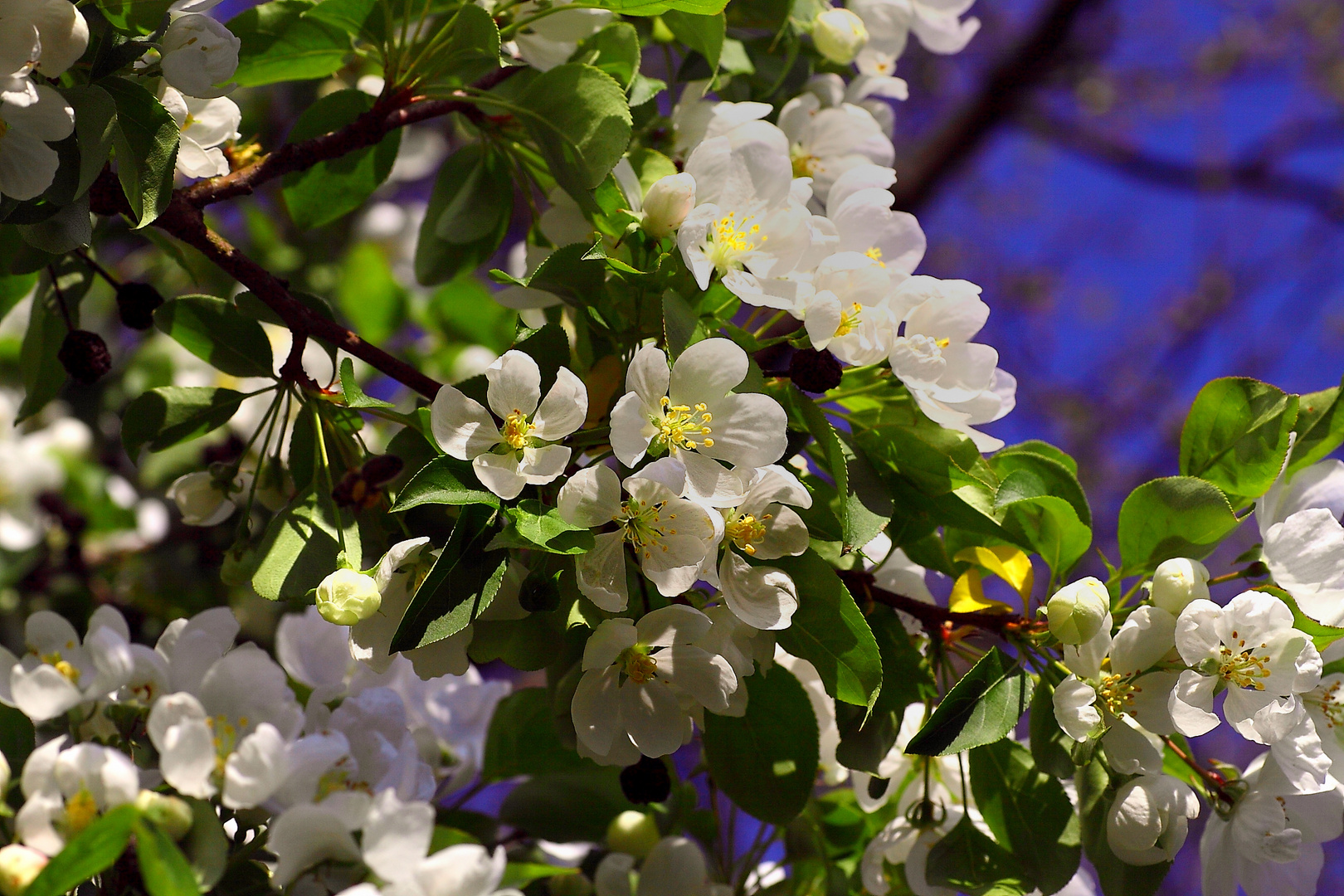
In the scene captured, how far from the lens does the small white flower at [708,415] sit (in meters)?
0.93

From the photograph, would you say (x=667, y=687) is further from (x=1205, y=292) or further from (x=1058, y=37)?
(x=1205, y=292)

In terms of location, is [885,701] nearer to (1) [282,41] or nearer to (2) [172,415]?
(2) [172,415]

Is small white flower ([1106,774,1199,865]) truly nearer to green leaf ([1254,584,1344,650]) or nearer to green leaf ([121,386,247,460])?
green leaf ([1254,584,1344,650])

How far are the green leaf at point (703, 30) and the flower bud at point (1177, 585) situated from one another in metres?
0.72

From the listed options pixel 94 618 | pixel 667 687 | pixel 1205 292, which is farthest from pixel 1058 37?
pixel 94 618

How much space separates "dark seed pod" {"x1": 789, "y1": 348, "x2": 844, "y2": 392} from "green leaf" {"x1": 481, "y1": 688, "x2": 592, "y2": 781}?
680 mm

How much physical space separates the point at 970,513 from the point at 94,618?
0.82 metres

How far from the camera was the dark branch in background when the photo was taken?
14.6 ft

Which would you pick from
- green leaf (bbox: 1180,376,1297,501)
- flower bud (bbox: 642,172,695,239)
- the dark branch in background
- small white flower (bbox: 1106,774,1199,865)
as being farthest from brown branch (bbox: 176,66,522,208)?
the dark branch in background

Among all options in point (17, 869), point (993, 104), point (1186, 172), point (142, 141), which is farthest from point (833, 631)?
point (1186, 172)

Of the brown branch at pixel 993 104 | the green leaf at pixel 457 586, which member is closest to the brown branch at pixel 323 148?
the green leaf at pixel 457 586

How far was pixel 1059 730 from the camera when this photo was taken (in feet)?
3.45

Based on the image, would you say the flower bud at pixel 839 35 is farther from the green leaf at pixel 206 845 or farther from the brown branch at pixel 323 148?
the green leaf at pixel 206 845

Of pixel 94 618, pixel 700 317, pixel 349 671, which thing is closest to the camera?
pixel 94 618
